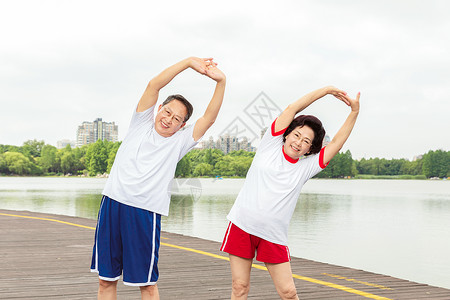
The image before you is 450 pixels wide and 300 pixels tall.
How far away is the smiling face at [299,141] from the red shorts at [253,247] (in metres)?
0.52

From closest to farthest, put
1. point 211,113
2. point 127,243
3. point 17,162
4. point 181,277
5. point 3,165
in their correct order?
point 127,243
point 211,113
point 181,277
point 3,165
point 17,162

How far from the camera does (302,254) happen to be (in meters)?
13.5

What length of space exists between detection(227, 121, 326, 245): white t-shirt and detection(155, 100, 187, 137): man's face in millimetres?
503

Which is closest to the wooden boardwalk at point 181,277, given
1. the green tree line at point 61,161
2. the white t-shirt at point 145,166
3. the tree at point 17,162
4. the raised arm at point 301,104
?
the white t-shirt at point 145,166

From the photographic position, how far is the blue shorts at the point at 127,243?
2787 millimetres

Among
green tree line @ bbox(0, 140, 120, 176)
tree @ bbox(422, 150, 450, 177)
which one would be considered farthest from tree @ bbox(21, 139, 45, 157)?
tree @ bbox(422, 150, 450, 177)

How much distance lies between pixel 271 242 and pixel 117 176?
936 mm

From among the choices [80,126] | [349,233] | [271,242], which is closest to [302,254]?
[349,233]

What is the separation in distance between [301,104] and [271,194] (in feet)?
1.78

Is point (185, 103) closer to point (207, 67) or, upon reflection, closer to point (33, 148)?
point (207, 67)

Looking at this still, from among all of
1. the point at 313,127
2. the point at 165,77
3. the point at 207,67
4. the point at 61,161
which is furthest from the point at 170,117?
the point at 61,161

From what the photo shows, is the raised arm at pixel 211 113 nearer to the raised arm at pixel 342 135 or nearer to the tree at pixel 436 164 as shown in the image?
the raised arm at pixel 342 135

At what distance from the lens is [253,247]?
9.63ft

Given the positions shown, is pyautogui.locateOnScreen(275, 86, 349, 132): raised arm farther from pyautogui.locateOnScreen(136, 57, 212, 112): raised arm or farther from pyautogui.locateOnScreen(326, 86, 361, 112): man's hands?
pyautogui.locateOnScreen(136, 57, 212, 112): raised arm
